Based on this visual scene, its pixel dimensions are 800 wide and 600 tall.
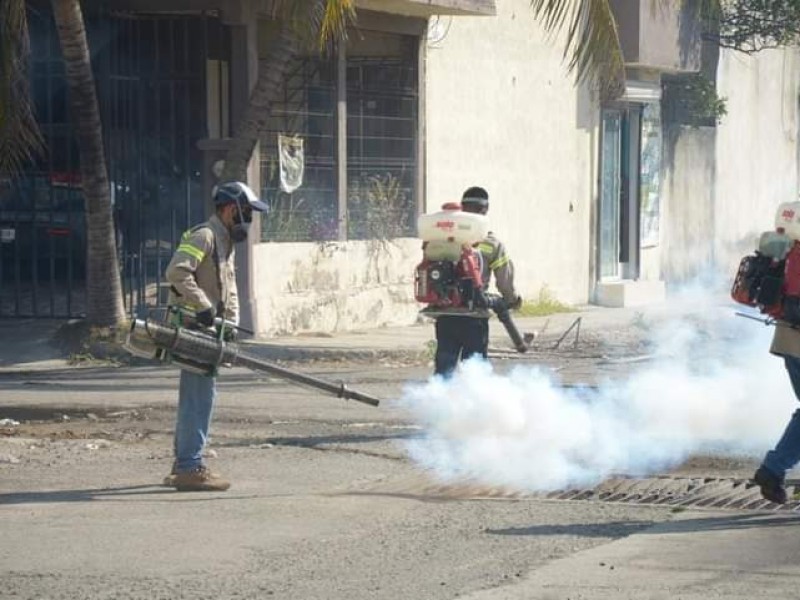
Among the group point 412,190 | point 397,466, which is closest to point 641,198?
point 412,190

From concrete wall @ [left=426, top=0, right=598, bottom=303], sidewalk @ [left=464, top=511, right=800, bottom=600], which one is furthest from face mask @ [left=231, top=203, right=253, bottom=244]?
concrete wall @ [left=426, top=0, right=598, bottom=303]

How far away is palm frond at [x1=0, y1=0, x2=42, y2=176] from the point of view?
14406 millimetres

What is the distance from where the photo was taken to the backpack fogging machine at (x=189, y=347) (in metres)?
8.94

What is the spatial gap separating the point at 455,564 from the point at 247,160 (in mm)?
9243

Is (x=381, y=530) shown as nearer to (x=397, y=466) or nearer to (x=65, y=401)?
(x=397, y=466)

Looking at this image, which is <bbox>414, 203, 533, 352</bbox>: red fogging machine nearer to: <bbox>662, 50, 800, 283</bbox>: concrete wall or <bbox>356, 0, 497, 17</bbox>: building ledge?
<bbox>356, 0, 497, 17</bbox>: building ledge

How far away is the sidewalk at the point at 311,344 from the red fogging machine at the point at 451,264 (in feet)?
19.1

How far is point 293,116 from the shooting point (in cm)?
1881

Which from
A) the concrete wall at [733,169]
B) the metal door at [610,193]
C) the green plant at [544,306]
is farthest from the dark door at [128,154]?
the concrete wall at [733,169]

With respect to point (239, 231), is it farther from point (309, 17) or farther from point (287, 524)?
point (309, 17)

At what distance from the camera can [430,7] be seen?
19516 millimetres

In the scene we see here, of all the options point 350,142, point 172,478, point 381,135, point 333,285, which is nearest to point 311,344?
point 333,285

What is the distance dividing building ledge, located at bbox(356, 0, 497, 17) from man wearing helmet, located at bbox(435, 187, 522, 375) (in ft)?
26.3

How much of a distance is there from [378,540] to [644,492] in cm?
211
